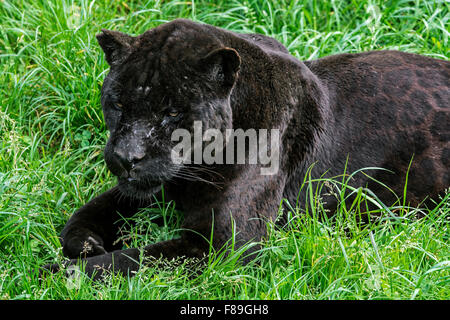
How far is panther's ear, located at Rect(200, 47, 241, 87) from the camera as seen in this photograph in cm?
404

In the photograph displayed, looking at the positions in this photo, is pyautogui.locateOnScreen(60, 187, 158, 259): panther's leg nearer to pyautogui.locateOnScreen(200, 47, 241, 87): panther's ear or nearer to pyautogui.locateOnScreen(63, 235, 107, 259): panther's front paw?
pyautogui.locateOnScreen(63, 235, 107, 259): panther's front paw

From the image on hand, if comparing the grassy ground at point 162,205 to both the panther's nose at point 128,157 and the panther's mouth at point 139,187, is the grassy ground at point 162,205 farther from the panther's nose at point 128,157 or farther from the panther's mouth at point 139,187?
the panther's nose at point 128,157

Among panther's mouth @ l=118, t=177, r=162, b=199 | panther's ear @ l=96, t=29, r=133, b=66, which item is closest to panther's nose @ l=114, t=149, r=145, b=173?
panther's mouth @ l=118, t=177, r=162, b=199

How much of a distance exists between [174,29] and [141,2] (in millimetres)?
2711

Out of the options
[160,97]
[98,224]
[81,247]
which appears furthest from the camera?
[98,224]

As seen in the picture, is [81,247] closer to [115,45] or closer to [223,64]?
[115,45]

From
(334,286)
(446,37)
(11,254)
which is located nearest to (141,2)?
(446,37)

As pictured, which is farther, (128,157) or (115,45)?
(115,45)

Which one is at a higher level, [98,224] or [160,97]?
[160,97]

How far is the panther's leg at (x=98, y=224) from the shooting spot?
4.57 m

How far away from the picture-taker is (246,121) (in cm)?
438

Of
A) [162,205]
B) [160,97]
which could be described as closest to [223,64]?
[160,97]

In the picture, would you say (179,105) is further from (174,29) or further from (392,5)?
(392,5)

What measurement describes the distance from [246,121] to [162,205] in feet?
3.00
